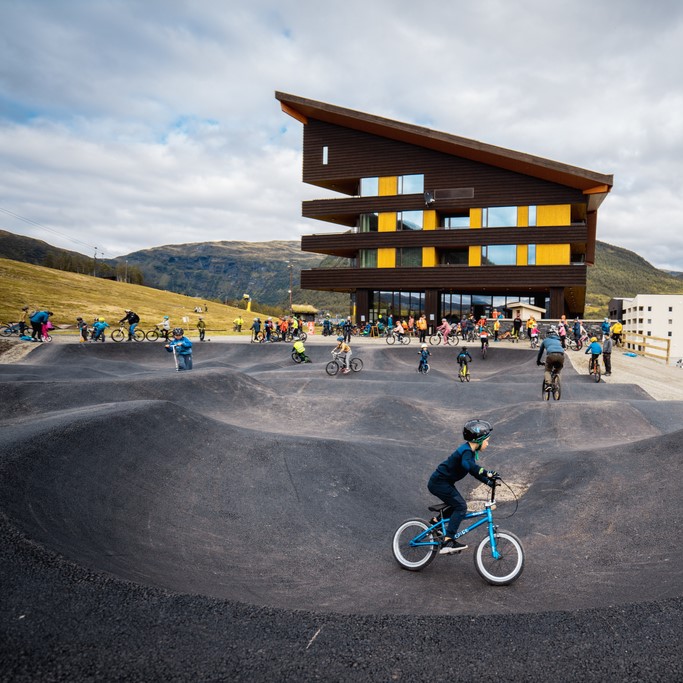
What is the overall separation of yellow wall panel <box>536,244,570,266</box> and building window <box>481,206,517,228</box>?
3.55 meters

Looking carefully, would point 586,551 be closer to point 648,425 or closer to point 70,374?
point 648,425

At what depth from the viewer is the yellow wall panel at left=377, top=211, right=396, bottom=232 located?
156 feet

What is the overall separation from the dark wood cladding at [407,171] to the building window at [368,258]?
450cm

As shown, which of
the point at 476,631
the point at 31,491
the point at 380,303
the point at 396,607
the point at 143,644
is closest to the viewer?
the point at 143,644

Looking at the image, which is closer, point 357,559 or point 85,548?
point 85,548

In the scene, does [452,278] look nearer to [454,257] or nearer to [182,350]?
[454,257]

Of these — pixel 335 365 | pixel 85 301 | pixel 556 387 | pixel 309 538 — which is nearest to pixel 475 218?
pixel 335 365

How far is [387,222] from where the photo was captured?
157ft

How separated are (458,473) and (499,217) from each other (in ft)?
141

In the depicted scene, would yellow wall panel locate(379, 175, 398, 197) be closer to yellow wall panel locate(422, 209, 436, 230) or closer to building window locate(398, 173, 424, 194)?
building window locate(398, 173, 424, 194)

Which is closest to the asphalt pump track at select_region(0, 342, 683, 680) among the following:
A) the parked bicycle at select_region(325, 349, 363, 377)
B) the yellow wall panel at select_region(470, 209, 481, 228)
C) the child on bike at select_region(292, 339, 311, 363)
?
the parked bicycle at select_region(325, 349, 363, 377)

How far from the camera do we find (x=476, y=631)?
13.1 ft

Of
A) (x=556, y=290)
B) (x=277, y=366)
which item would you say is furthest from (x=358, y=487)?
(x=556, y=290)

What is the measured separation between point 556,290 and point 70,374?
4013cm
